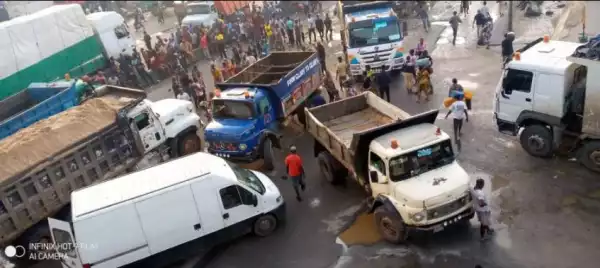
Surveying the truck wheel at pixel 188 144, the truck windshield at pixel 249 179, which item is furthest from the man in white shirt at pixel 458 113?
the truck wheel at pixel 188 144

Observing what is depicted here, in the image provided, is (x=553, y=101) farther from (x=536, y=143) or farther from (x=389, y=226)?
(x=389, y=226)

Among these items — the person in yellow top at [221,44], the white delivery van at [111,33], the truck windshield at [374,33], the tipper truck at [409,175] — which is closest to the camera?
the tipper truck at [409,175]

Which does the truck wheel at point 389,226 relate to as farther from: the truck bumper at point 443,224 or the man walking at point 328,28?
the man walking at point 328,28

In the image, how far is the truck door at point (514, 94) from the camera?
41.9 ft

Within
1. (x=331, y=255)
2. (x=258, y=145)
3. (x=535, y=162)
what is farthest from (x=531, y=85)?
(x=258, y=145)

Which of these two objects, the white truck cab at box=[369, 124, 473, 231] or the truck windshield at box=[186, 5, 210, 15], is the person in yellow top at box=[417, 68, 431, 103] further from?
the truck windshield at box=[186, 5, 210, 15]

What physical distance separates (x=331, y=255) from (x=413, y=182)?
7.72 ft

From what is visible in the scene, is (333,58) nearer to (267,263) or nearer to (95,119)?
(95,119)

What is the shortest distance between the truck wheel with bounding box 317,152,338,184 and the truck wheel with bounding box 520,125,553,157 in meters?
5.02

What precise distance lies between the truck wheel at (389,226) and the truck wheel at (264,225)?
2382 mm

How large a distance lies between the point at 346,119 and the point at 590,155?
601 centimetres

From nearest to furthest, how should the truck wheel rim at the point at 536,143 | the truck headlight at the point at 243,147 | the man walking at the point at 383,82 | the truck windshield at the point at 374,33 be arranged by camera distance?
the truck wheel rim at the point at 536,143, the truck headlight at the point at 243,147, the man walking at the point at 383,82, the truck windshield at the point at 374,33

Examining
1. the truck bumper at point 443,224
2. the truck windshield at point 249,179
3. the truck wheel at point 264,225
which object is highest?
the truck windshield at point 249,179

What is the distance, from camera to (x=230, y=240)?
11.8 metres
